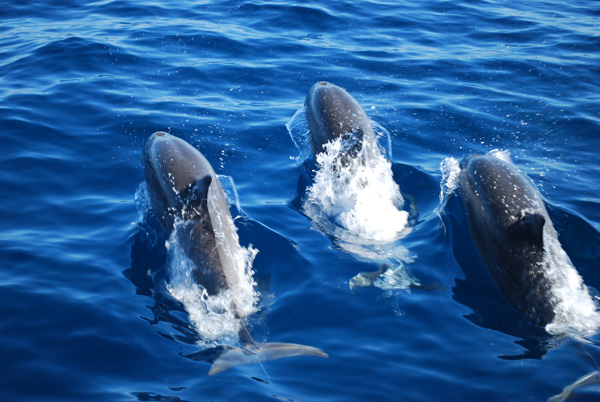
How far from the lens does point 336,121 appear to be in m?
10.6

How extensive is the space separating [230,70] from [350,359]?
10.3m

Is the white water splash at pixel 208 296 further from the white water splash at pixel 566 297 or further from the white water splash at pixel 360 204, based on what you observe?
the white water splash at pixel 566 297

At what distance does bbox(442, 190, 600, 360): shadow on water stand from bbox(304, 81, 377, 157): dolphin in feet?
6.22

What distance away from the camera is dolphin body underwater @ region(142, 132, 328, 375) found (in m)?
6.70

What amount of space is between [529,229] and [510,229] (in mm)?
332

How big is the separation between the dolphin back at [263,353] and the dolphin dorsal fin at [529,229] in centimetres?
314

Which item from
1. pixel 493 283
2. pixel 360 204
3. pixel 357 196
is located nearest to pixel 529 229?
pixel 493 283

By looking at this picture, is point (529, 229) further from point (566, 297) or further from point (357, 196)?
point (357, 196)

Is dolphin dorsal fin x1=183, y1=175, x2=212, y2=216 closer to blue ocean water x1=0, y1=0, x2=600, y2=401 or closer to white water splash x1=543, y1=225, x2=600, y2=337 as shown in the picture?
blue ocean water x1=0, y1=0, x2=600, y2=401

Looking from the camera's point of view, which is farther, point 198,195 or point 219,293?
point 198,195

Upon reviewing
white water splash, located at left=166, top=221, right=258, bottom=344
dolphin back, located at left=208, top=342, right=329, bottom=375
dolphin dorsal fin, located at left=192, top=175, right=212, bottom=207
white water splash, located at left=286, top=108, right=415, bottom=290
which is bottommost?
dolphin back, located at left=208, top=342, right=329, bottom=375

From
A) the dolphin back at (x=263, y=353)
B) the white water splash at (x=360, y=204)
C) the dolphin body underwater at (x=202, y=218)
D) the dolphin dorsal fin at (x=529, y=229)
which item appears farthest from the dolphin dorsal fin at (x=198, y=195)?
the dolphin dorsal fin at (x=529, y=229)

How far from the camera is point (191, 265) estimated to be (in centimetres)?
780

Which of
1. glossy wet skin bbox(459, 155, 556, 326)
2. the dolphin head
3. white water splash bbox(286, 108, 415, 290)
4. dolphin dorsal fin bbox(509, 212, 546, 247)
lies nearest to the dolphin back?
the dolphin head
